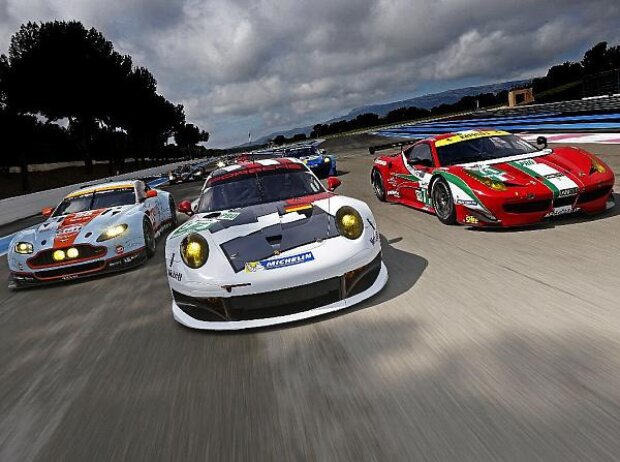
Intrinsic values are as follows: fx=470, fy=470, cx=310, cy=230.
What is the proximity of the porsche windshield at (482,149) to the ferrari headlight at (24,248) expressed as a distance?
208 inches

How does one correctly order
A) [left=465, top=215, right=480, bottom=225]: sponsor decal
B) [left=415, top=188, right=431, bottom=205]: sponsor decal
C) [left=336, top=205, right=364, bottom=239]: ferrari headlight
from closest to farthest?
[left=336, top=205, right=364, bottom=239]: ferrari headlight < [left=465, top=215, right=480, bottom=225]: sponsor decal < [left=415, top=188, right=431, bottom=205]: sponsor decal

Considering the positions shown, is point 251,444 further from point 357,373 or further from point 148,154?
point 148,154

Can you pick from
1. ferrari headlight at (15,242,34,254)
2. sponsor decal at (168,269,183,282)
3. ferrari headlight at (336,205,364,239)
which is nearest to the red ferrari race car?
ferrari headlight at (336,205,364,239)

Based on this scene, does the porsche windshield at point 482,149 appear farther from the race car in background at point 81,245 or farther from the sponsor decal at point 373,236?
the race car in background at point 81,245

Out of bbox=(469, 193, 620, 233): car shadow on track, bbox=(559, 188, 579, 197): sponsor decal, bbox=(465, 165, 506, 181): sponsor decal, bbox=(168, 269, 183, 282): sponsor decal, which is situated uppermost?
bbox=(465, 165, 506, 181): sponsor decal

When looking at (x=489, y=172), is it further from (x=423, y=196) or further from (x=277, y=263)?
(x=277, y=263)

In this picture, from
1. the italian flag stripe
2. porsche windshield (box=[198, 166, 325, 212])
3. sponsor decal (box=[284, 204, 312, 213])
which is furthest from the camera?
the italian flag stripe

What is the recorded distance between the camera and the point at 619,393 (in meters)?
2.09

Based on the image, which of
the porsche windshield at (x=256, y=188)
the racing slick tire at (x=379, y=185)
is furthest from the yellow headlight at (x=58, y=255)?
the racing slick tire at (x=379, y=185)

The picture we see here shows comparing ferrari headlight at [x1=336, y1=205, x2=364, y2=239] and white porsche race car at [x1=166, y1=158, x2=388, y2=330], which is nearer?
white porsche race car at [x1=166, y1=158, x2=388, y2=330]

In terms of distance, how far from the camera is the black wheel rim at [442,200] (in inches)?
236

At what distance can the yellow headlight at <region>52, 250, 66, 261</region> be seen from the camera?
221 inches

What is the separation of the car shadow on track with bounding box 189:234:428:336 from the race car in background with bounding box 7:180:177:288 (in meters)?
2.51

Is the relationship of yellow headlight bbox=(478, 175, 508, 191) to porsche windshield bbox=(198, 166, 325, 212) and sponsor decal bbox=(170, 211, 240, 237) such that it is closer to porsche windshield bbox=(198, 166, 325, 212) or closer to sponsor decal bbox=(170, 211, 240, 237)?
porsche windshield bbox=(198, 166, 325, 212)
